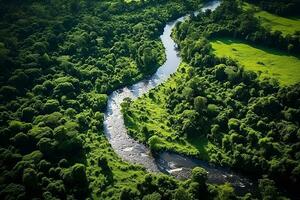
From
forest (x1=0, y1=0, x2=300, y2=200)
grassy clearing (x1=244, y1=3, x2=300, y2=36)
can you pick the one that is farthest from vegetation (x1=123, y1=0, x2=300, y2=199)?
grassy clearing (x1=244, y1=3, x2=300, y2=36)

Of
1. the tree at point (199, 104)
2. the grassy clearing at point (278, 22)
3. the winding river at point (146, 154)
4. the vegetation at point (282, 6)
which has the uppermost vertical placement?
the vegetation at point (282, 6)

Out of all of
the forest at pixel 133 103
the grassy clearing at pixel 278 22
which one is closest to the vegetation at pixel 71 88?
the forest at pixel 133 103

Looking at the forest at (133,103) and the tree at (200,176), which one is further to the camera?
the forest at (133,103)

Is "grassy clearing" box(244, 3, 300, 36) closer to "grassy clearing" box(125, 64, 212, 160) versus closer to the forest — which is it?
the forest

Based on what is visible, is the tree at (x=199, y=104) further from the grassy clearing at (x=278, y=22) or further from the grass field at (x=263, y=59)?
the grassy clearing at (x=278, y=22)

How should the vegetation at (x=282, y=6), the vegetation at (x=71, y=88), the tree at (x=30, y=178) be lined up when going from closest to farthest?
1. the tree at (x=30, y=178)
2. the vegetation at (x=71, y=88)
3. the vegetation at (x=282, y=6)

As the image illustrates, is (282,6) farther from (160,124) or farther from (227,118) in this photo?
(160,124)

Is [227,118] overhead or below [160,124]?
overhead

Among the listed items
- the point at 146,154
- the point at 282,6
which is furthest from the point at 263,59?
the point at 146,154
